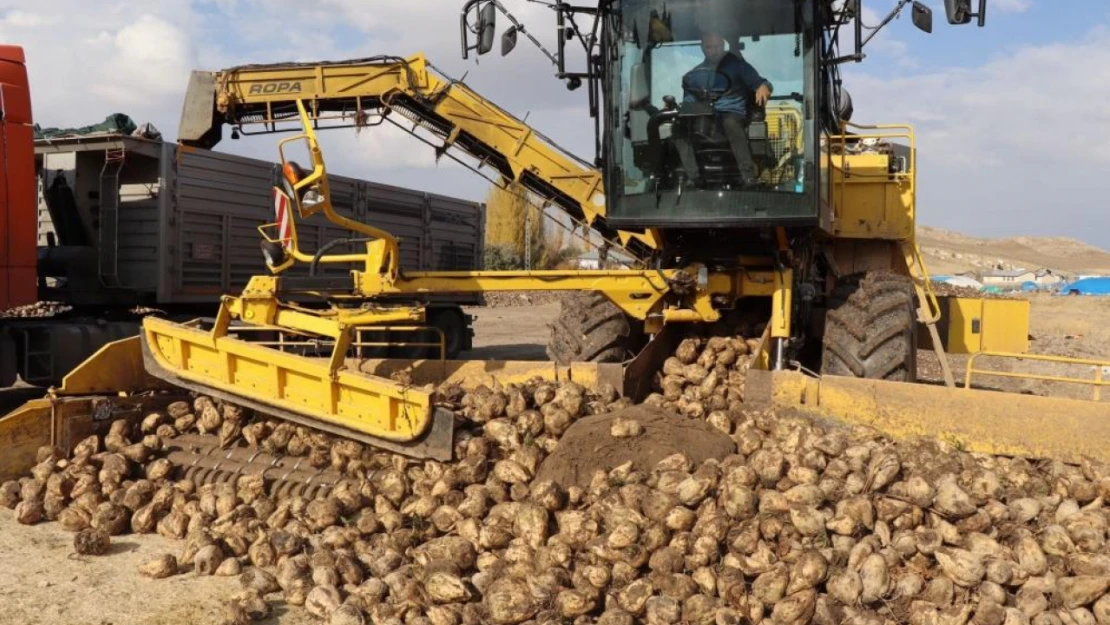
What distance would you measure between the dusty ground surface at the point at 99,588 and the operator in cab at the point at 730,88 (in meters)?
3.78

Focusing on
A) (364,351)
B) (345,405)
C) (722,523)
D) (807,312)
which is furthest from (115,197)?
(722,523)

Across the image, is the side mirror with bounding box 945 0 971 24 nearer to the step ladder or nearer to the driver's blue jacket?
the driver's blue jacket

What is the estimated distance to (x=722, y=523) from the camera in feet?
14.2

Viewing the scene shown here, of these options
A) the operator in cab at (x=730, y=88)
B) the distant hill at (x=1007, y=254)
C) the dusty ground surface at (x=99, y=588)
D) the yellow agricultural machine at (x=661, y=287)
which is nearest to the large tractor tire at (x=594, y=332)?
the yellow agricultural machine at (x=661, y=287)

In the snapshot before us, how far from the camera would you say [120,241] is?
9.67 m

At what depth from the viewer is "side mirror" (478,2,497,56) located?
6203 millimetres

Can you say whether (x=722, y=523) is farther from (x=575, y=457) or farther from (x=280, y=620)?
(x=280, y=620)

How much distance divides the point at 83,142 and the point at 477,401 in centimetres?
598

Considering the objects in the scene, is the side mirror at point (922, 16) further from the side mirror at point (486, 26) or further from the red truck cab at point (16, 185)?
the red truck cab at point (16, 185)

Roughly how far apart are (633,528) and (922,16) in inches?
138

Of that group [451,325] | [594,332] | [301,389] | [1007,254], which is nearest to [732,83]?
[594,332]

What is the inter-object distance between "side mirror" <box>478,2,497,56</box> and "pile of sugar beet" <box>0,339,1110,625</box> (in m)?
2.20

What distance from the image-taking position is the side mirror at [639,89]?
6.41 metres

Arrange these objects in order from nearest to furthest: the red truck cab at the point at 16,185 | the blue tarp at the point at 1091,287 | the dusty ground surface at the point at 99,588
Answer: the dusty ground surface at the point at 99,588
the red truck cab at the point at 16,185
the blue tarp at the point at 1091,287
